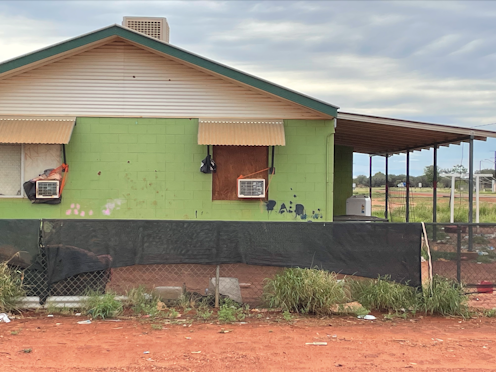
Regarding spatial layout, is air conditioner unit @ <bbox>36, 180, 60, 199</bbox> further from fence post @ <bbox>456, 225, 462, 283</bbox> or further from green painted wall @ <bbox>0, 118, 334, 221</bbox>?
fence post @ <bbox>456, 225, 462, 283</bbox>

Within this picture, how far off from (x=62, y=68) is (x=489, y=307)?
8.61 m

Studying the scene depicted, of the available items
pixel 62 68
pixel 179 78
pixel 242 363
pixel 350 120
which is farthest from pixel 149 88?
pixel 242 363

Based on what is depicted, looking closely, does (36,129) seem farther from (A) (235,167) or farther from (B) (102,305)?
(B) (102,305)

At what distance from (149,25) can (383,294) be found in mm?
7595

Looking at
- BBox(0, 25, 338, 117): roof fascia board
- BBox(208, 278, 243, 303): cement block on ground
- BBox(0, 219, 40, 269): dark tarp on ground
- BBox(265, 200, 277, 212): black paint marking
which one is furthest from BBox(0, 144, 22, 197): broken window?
BBox(208, 278, 243, 303): cement block on ground

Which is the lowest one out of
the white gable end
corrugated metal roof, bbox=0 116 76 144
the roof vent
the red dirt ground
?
the red dirt ground

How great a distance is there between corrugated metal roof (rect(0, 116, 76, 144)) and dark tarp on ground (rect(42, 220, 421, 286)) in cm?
307

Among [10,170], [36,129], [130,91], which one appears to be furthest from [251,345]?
[10,170]

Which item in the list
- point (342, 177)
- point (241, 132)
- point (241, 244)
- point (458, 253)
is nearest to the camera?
point (241, 244)

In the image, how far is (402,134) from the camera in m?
12.3

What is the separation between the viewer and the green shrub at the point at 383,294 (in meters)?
7.03

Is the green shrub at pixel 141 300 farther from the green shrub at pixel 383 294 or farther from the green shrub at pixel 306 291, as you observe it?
the green shrub at pixel 383 294

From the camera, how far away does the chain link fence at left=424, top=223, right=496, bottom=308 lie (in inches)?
292

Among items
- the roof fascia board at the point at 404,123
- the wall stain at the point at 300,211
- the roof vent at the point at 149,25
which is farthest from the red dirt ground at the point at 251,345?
the roof vent at the point at 149,25
